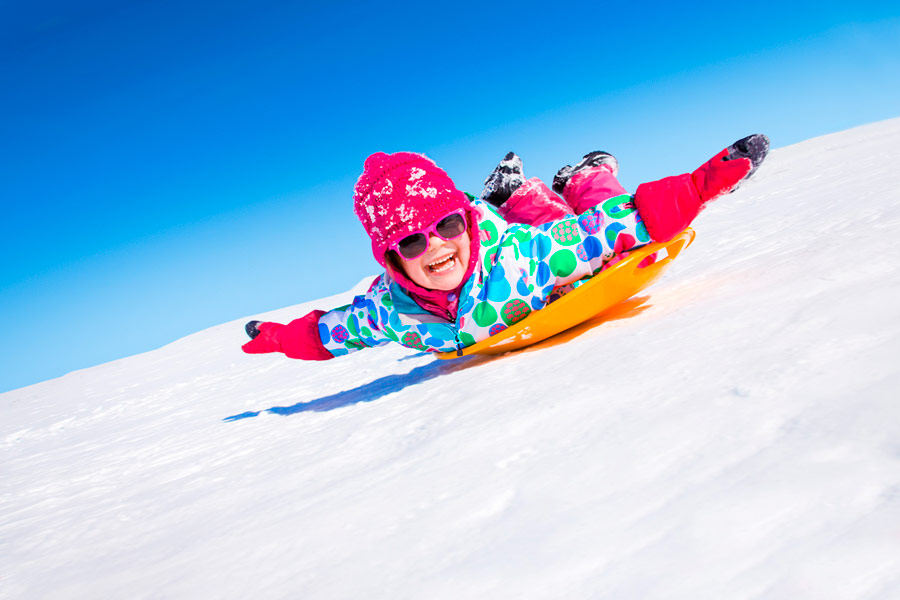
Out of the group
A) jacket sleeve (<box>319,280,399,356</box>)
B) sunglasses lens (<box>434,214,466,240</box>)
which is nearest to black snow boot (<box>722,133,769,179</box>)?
sunglasses lens (<box>434,214,466,240</box>)

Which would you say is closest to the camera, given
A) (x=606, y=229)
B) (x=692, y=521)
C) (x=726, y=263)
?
(x=692, y=521)

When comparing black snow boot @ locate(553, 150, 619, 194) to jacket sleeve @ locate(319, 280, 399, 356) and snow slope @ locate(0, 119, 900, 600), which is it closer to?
snow slope @ locate(0, 119, 900, 600)

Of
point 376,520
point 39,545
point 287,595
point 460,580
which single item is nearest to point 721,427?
point 460,580

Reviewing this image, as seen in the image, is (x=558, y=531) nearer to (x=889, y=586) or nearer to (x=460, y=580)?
(x=460, y=580)

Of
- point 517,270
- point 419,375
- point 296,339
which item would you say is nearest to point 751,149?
point 517,270

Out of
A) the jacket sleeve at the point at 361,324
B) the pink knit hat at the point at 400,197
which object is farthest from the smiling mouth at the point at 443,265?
the jacket sleeve at the point at 361,324

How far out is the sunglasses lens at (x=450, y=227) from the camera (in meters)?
1.89

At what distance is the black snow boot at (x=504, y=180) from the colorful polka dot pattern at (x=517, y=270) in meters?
0.61

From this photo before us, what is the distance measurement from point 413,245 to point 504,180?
3.37 ft

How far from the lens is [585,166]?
8.79 feet

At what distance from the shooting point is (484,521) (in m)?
0.81

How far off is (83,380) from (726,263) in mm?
7206

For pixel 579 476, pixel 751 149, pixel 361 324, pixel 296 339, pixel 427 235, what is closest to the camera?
pixel 579 476

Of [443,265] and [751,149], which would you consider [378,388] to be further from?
[751,149]
